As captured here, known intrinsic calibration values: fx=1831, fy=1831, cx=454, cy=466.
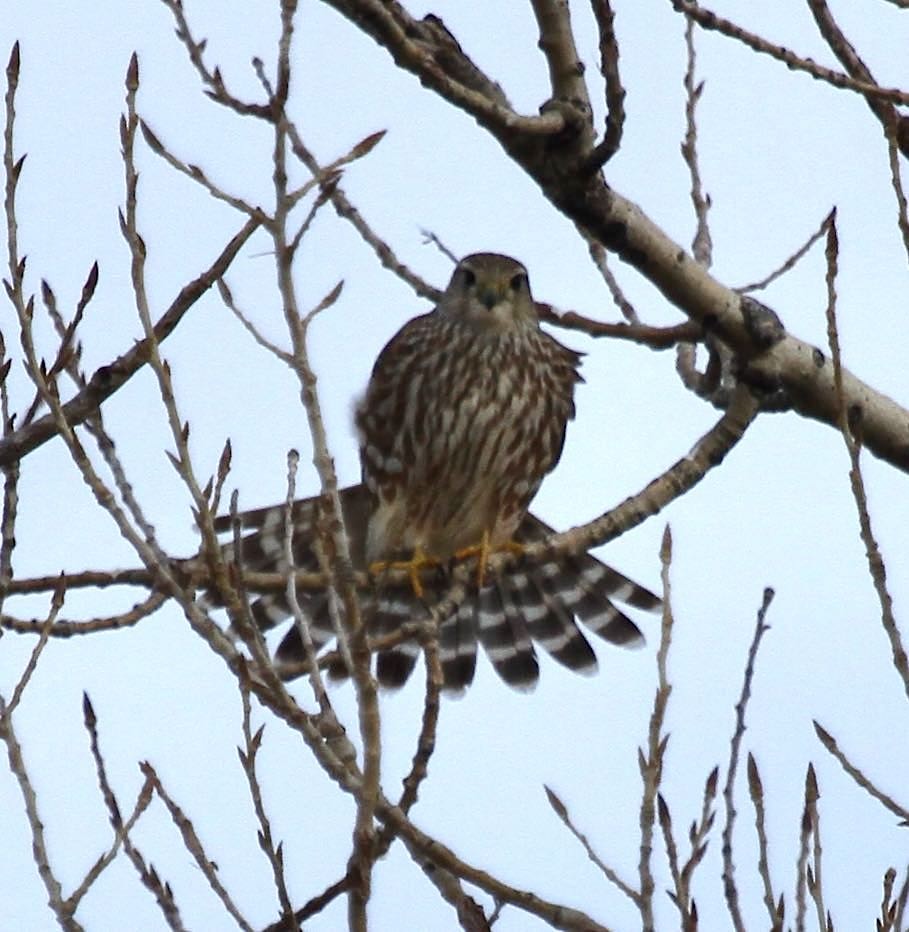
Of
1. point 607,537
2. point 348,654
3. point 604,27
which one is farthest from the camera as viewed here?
point 607,537

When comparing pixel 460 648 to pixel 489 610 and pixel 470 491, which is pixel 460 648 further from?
pixel 470 491

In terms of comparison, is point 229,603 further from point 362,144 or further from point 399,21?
point 399,21

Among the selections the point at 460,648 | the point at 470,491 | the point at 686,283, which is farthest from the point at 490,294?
the point at 686,283

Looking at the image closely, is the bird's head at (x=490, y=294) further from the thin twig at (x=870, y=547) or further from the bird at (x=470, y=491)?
the thin twig at (x=870, y=547)

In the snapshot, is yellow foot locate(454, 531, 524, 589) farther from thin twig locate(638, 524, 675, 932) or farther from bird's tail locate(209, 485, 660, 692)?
thin twig locate(638, 524, 675, 932)

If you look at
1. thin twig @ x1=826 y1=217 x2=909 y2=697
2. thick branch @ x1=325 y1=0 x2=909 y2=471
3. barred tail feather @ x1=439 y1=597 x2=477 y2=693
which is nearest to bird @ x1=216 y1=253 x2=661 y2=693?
barred tail feather @ x1=439 y1=597 x2=477 y2=693

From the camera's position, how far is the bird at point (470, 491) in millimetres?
5504

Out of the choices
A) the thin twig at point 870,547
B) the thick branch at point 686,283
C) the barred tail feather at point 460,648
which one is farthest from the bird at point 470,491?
the thin twig at point 870,547

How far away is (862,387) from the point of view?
12.8 feet

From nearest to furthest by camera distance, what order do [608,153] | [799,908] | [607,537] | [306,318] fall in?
[306,318] → [799,908] → [608,153] → [607,537]

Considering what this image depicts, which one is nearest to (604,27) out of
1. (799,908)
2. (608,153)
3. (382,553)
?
(608,153)

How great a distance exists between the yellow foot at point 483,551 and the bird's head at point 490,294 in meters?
0.83

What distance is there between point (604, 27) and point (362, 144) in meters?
0.50

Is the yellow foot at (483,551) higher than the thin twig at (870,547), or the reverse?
the yellow foot at (483,551)
